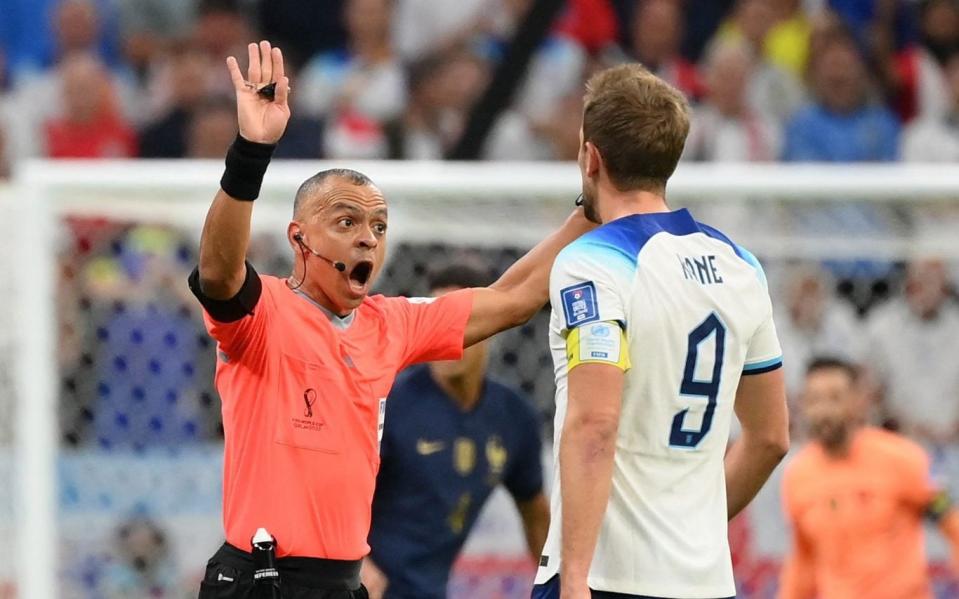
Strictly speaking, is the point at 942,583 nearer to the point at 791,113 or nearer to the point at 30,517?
the point at 791,113

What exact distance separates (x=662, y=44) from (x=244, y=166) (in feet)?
20.4

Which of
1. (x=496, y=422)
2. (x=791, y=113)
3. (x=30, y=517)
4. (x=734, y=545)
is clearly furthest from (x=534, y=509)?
(x=791, y=113)

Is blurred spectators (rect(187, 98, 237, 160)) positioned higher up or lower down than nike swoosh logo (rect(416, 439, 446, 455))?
higher up

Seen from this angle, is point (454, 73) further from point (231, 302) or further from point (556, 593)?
point (556, 593)

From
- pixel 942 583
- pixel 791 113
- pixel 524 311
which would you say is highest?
pixel 791 113

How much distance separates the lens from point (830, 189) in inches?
252

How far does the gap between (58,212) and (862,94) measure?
4680 millimetres

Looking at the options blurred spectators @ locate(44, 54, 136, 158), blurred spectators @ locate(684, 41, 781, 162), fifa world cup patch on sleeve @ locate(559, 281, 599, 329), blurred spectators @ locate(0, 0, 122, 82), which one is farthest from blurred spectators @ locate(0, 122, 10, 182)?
fifa world cup patch on sleeve @ locate(559, 281, 599, 329)

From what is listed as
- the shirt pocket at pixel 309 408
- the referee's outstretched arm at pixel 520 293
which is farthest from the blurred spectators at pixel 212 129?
the shirt pocket at pixel 309 408

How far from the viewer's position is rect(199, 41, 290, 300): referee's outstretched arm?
11.4 ft

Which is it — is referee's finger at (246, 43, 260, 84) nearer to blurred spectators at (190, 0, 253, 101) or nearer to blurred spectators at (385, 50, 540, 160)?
blurred spectators at (385, 50, 540, 160)

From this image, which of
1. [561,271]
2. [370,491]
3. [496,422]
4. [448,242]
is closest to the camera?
[561,271]

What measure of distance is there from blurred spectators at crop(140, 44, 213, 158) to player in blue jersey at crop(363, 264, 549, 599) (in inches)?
146

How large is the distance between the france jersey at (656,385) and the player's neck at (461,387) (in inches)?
79.9
